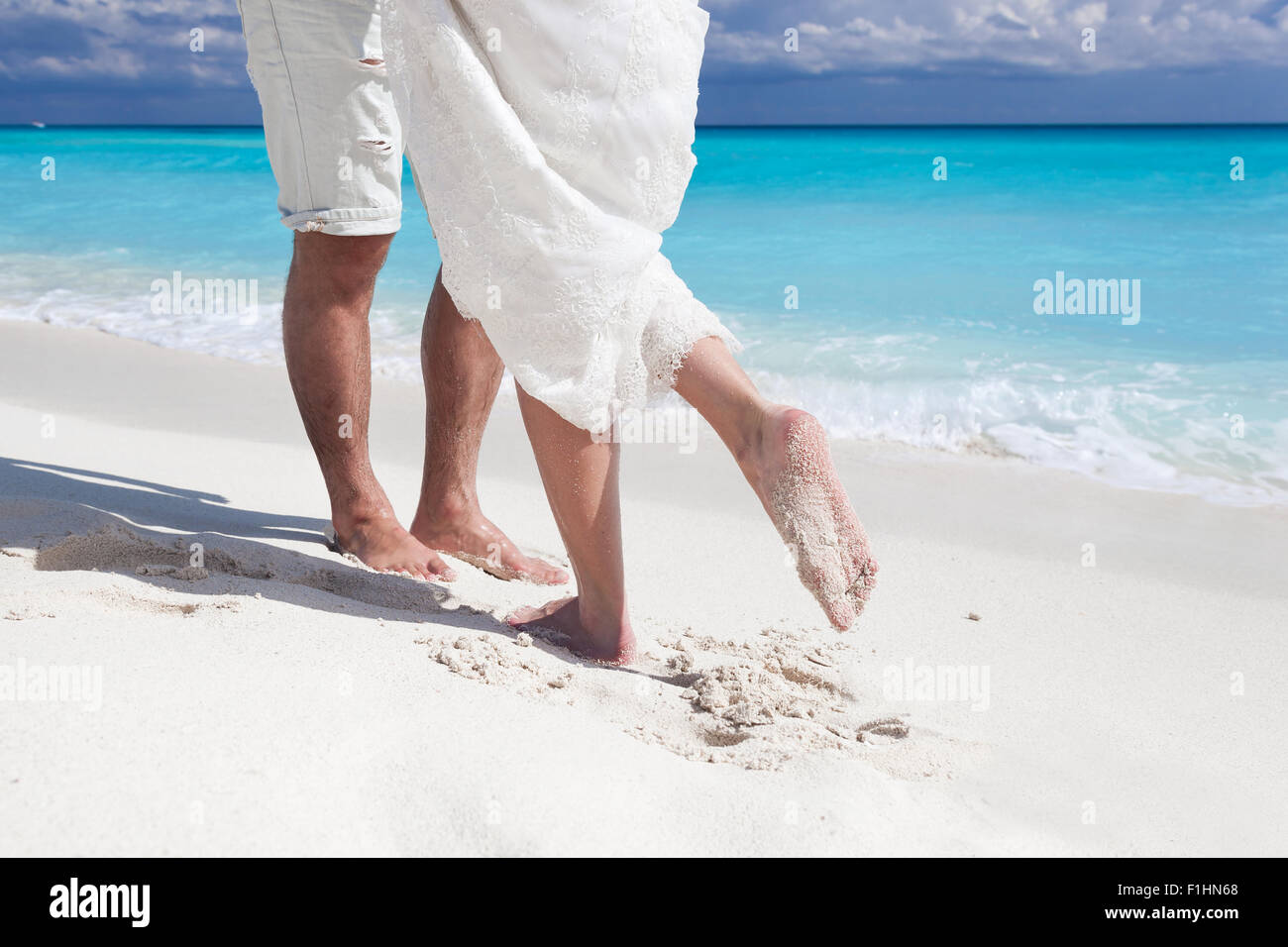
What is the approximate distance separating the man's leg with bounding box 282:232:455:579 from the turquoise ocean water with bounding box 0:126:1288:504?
2.12m

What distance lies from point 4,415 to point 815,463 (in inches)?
115

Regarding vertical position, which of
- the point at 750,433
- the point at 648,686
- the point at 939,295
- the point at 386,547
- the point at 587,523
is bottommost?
the point at 648,686

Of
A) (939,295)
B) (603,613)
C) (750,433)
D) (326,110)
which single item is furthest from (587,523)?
(939,295)

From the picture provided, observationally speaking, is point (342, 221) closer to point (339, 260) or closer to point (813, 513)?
point (339, 260)

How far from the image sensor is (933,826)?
3.96 feet

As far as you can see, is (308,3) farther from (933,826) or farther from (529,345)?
(933,826)

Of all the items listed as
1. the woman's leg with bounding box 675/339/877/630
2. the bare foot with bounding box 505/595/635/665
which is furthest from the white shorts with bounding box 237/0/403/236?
the woman's leg with bounding box 675/339/877/630

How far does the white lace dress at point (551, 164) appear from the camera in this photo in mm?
1519

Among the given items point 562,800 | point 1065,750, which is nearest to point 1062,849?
point 1065,750

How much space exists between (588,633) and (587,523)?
0.69 ft

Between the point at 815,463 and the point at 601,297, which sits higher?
the point at 601,297

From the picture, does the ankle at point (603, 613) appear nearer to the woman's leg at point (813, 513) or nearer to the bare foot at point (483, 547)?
the woman's leg at point (813, 513)

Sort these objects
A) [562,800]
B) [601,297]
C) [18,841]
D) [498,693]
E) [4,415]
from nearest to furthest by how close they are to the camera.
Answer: [18,841] → [562,800] → [498,693] → [601,297] → [4,415]

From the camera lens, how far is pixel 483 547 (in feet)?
7.54
